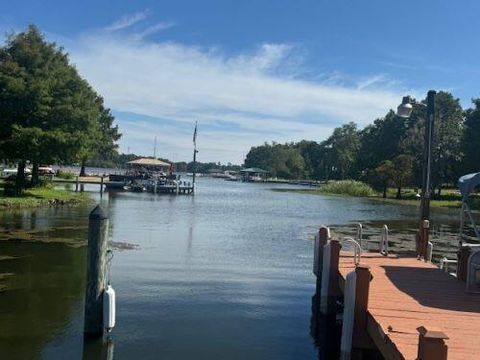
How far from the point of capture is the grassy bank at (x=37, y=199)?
33922 mm

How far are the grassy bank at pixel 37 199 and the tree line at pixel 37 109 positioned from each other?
1257mm

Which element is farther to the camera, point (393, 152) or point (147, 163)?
point (393, 152)

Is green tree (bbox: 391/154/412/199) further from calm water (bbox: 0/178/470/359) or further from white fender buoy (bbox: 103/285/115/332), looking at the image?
white fender buoy (bbox: 103/285/115/332)

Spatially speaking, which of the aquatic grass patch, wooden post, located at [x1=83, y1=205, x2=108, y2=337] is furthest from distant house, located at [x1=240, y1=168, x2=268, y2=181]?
wooden post, located at [x1=83, y1=205, x2=108, y2=337]

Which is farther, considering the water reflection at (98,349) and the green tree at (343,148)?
the green tree at (343,148)

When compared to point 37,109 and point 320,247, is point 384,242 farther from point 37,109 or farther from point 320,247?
point 37,109

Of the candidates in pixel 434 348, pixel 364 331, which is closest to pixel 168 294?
pixel 364 331

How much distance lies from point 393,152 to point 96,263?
100062 millimetres

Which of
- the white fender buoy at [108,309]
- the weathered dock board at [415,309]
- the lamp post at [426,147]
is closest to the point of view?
the weathered dock board at [415,309]

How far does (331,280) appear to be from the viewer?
12.2 m

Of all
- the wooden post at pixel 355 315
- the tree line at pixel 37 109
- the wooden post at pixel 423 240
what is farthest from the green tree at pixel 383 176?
the wooden post at pixel 355 315

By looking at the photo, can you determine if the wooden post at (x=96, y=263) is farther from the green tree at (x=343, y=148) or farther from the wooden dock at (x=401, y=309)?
the green tree at (x=343, y=148)

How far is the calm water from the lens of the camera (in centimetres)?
1022

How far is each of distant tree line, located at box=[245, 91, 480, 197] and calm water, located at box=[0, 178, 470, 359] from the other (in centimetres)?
5556
